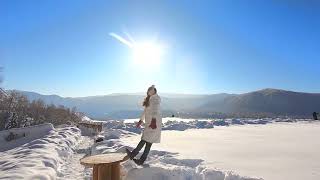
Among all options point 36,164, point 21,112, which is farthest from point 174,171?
point 21,112

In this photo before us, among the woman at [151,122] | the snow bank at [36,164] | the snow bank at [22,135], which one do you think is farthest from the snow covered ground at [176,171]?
the snow bank at [22,135]

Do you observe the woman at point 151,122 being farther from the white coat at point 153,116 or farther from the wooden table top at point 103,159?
the wooden table top at point 103,159

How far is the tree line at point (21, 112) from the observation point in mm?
35691

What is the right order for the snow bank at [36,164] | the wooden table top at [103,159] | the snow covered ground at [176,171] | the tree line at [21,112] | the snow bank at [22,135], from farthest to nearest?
the tree line at [21,112]
the snow bank at [22,135]
the snow bank at [36,164]
the snow covered ground at [176,171]
the wooden table top at [103,159]

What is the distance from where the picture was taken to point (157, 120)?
9.03 m

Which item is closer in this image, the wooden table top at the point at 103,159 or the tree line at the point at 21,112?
the wooden table top at the point at 103,159

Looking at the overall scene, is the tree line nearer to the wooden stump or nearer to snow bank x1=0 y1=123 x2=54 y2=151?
snow bank x1=0 y1=123 x2=54 y2=151

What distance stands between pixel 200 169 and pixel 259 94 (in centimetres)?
18482

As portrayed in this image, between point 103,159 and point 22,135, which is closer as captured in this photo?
point 103,159

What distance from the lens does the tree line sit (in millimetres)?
35691

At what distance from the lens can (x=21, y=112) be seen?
37562 mm

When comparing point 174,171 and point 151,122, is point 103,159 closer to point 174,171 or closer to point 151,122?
point 174,171

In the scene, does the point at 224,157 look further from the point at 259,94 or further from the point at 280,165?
the point at 259,94

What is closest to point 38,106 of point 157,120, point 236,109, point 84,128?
point 84,128
